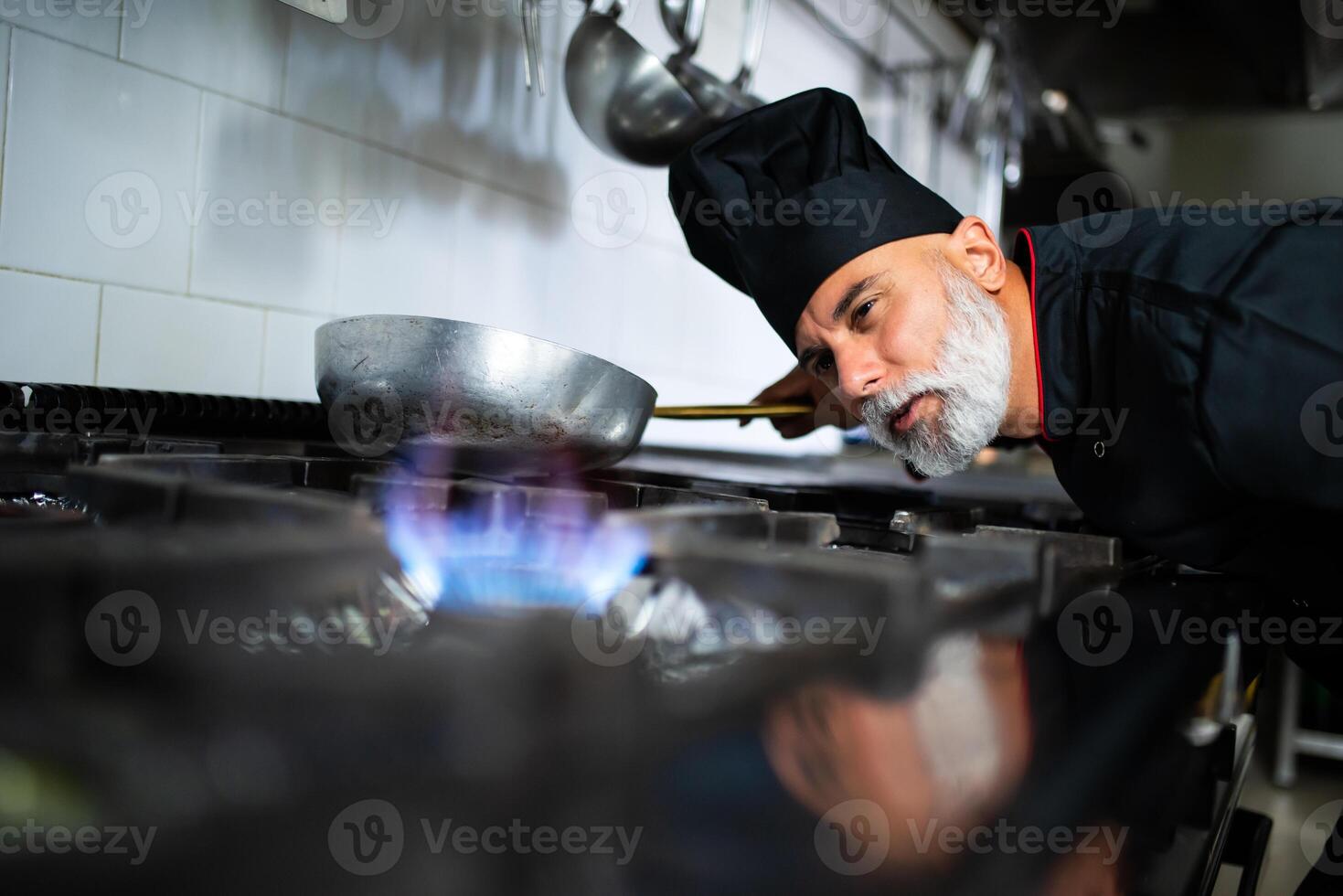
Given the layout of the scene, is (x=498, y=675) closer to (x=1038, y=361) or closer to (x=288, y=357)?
(x=1038, y=361)

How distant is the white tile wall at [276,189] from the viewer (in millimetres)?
737

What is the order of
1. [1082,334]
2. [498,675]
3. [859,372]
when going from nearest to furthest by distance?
[498,675], [1082,334], [859,372]

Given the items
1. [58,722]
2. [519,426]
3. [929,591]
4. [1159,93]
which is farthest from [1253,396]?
[1159,93]

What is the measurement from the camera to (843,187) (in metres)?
0.81

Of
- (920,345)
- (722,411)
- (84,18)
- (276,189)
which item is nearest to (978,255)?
(920,345)

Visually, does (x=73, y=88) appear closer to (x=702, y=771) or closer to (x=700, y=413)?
(x=700, y=413)

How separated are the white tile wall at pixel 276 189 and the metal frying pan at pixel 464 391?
29cm

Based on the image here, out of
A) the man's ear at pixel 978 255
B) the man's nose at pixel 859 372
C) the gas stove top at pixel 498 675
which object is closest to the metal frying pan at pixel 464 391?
the gas stove top at pixel 498 675

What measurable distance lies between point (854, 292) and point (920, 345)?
68 mm

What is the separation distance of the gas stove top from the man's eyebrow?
12.6 inches

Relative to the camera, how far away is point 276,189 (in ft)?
2.89

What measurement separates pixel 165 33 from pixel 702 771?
Result: 807 mm

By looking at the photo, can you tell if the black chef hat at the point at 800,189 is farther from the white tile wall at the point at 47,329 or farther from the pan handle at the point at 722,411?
the white tile wall at the point at 47,329

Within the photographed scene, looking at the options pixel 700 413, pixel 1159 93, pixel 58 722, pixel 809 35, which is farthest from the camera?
pixel 1159 93
